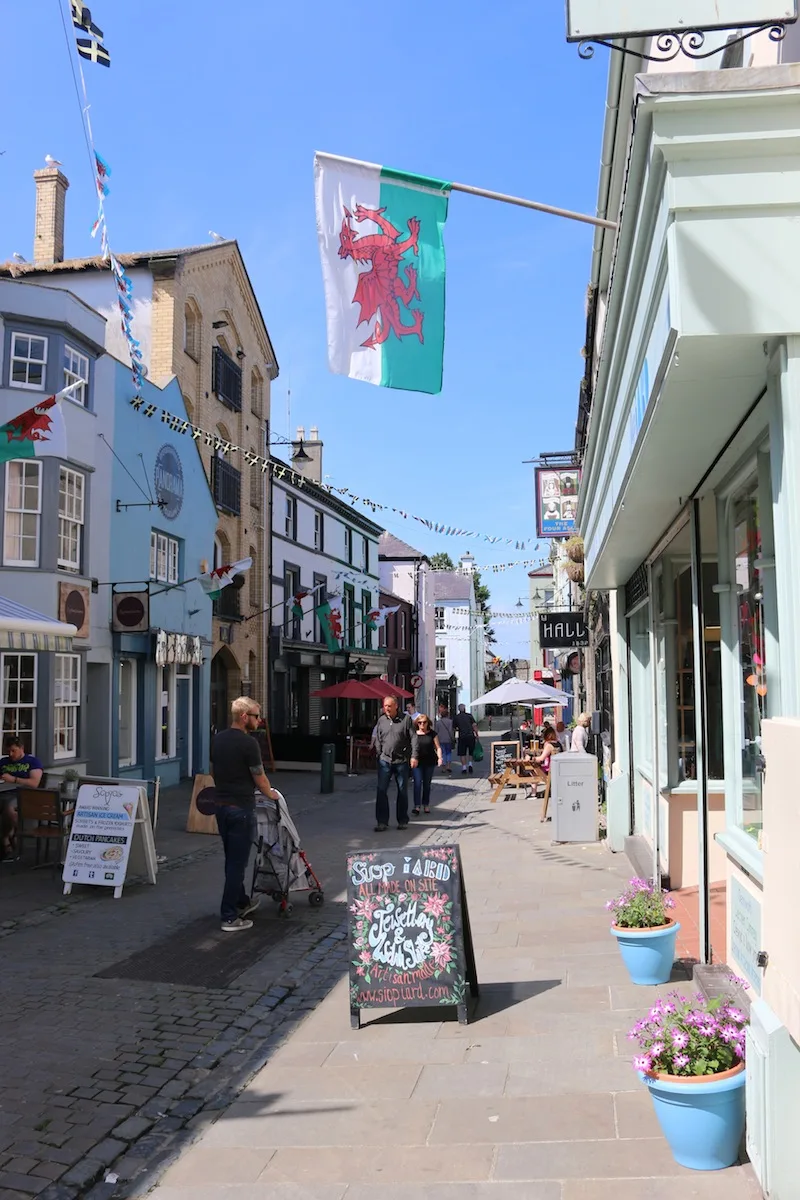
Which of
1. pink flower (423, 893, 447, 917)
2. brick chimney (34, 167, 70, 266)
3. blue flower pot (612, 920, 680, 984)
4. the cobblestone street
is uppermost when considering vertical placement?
brick chimney (34, 167, 70, 266)

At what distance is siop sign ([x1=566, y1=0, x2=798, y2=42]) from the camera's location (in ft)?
11.7

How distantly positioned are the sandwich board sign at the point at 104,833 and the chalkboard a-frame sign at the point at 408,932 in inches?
168

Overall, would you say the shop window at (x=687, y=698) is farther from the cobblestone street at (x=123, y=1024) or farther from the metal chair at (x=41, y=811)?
the metal chair at (x=41, y=811)

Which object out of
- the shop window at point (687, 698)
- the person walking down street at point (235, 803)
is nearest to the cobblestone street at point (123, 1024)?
the person walking down street at point (235, 803)

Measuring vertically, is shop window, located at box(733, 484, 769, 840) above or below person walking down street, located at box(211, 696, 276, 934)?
above

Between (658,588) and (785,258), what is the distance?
525cm

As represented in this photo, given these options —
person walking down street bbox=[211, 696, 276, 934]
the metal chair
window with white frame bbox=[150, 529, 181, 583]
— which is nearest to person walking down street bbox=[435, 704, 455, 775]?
window with white frame bbox=[150, 529, 181, 583]

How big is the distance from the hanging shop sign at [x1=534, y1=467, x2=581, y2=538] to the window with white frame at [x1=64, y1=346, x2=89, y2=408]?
28.3 feet

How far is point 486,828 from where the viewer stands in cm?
1402

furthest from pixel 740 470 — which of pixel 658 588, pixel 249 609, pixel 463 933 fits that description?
pixel 249 609

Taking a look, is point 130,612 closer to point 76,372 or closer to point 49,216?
point 76,372

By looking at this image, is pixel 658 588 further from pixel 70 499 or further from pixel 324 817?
pixel 70 499

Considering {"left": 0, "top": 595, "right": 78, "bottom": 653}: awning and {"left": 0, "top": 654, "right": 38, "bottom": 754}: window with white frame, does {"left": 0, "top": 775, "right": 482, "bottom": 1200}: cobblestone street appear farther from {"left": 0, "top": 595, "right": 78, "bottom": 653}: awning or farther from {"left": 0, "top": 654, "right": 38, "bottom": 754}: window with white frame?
{"left": 0, "top": 654, "right": 38, "bottom": 754}: window with white frame

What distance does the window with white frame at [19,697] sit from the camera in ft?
47.4
